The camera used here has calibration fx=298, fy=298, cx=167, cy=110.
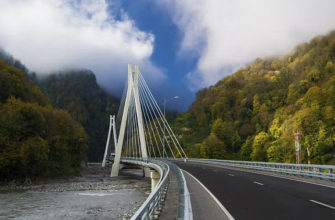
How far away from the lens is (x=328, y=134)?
57.8 m

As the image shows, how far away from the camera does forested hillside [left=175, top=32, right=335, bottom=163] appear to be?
6006 centimetres


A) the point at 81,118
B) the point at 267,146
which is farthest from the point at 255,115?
the point at 81,118

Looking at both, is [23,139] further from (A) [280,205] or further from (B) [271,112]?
(B) [271,112]

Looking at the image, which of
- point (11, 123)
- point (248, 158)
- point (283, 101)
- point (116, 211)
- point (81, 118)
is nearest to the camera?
point (116, 211)

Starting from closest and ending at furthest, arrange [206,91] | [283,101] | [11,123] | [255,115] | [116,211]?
1. [116,211]
2. [11,123]
3. [283,101]
4. [255,115]
5. [206,91]

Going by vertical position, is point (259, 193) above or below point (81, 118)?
below

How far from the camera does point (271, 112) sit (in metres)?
91.2

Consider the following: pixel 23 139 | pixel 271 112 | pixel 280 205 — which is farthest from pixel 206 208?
pixel 271 112

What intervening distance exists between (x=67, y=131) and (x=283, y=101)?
61228mm

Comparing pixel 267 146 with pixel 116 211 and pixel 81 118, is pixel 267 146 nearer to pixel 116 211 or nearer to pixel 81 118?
pixel 116 211

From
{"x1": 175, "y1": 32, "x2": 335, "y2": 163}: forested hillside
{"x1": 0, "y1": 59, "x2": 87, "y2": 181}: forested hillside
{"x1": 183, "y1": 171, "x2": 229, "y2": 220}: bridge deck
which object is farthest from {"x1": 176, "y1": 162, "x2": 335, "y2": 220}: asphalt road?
{"x1": 175, "y1": 32, "x2": 335, "y2": 163}: forested hillside

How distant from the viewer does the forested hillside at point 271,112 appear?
60062 mm

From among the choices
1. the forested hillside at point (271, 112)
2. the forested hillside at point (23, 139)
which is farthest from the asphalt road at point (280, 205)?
the forested hillside at point (271, 112)

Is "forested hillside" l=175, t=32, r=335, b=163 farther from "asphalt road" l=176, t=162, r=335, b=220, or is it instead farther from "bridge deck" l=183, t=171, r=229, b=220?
"bridge deck" l=183, t=171, r=229, b=220
